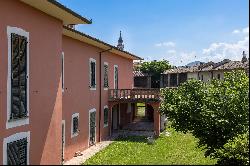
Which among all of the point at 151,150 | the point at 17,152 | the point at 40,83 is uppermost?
the point at 40,83

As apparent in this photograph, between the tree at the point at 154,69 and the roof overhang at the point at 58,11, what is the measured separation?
153ft

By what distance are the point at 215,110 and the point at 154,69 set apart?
48.3 m

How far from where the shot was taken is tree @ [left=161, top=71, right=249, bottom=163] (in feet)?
37.8

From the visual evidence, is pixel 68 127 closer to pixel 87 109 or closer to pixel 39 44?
pixel 87 109

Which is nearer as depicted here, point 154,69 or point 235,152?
point 235,152

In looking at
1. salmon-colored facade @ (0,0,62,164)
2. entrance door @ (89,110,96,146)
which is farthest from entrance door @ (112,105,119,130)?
salmon-colored facade @ (0,0,62,164)

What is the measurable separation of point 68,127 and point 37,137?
606cm

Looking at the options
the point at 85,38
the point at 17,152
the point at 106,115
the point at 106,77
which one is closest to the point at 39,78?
the point at 17,152

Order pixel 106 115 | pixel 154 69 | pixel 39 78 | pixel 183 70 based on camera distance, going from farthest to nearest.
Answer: pixel 154 69
pixel 183 70
pixel 106 115
pixel 39 78

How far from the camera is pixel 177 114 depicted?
1417 centimetres

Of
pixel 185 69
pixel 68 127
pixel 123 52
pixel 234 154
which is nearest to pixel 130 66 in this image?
pixel 123 52

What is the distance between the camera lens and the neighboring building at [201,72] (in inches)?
1977

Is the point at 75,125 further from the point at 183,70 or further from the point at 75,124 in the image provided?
the point at 183,70

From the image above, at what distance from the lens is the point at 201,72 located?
2168 inches
